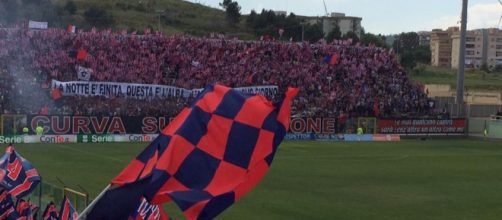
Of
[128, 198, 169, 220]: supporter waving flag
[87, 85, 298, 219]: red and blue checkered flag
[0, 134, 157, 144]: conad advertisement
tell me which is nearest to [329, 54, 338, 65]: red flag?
[0, 134, 157, 144]: conad advertisement

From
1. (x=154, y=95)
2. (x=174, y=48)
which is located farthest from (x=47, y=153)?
(x=174, y=48)

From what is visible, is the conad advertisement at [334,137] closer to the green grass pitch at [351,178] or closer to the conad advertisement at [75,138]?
the green grass pitch at [351,178]

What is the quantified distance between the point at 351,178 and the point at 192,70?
3076 cm

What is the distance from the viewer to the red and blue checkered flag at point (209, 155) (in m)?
5.89

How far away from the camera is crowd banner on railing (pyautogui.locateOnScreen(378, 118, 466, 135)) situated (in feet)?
174

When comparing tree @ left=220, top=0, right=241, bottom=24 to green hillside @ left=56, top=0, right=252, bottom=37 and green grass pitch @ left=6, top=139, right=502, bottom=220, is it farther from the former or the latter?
green grass pitch @ left=6, top=139, right=502, bottom=220

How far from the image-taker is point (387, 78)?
206 feet

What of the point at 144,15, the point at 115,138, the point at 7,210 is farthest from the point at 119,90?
the point at 144,15

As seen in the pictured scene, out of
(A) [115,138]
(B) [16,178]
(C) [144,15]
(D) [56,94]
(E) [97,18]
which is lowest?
(A) [115,138]

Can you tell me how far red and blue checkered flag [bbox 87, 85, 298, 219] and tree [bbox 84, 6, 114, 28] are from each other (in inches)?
4255

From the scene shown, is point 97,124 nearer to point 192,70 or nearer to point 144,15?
point 192,70

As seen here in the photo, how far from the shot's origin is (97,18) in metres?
114

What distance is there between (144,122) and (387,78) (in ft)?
80.2

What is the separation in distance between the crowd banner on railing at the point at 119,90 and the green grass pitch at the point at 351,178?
430 inches
